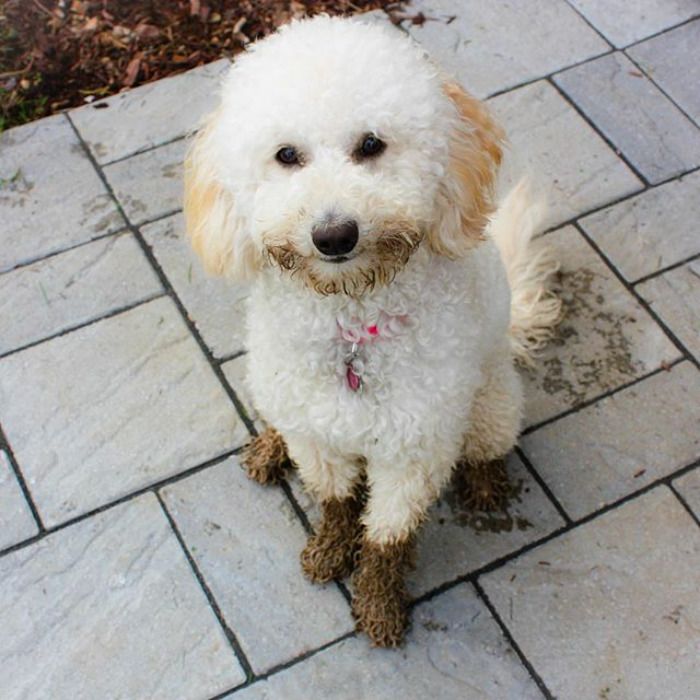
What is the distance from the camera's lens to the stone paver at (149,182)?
133 inches

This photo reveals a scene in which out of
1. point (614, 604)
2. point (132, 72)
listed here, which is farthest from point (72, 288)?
point (614, 604)

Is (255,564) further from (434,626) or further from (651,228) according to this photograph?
(651,228)

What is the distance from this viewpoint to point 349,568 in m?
2.59

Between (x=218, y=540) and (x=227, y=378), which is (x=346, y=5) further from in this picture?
(x=218, y=540)

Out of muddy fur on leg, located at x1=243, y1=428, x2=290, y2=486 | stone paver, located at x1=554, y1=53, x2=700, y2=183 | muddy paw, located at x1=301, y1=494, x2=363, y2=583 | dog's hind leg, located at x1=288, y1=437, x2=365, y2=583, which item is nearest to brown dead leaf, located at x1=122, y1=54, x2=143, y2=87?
stone paver, located at x1=554, y1=53, x2=700, y2=183

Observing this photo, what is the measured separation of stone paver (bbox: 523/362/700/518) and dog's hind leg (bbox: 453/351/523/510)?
191 mm

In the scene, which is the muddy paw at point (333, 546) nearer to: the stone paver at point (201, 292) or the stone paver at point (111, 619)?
the stone paver at point (111, 619)

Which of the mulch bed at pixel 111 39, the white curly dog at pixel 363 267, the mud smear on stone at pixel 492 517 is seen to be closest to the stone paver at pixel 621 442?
the mud smear on stone at pixel 492 517

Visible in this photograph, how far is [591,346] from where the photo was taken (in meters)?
3.02

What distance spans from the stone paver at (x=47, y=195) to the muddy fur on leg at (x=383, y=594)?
162 cm

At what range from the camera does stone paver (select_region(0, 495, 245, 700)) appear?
244 centimetres

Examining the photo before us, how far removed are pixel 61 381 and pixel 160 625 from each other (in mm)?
899

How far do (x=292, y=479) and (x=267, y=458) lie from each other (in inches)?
5.0

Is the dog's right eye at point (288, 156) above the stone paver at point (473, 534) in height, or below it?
above
